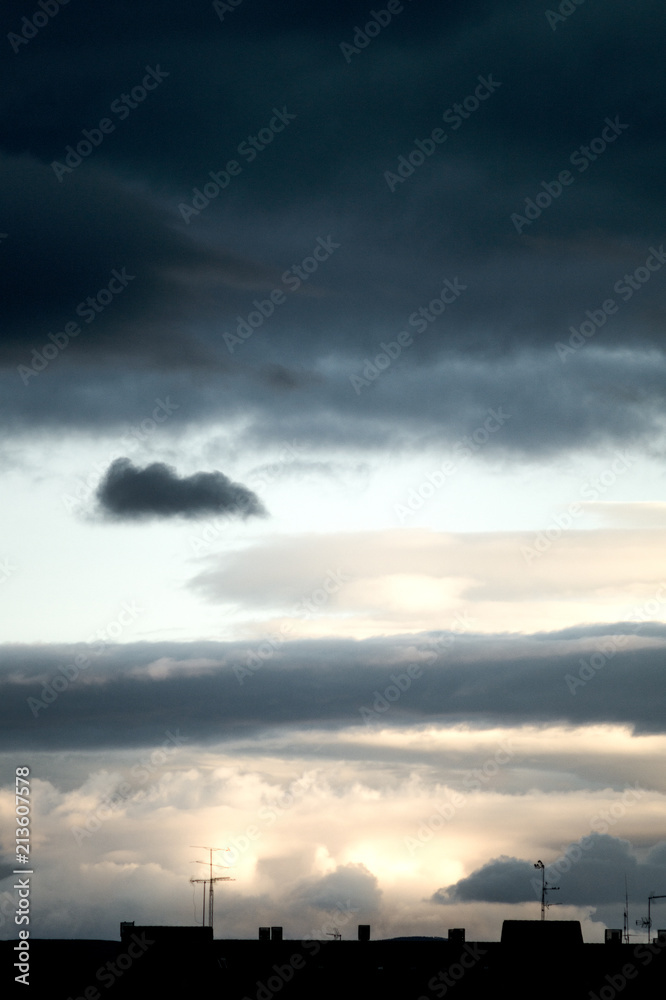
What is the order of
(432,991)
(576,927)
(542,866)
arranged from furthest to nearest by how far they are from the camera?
(542,866), (576,927), (432,991)

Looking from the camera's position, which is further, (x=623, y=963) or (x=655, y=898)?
(x=655, y=898)

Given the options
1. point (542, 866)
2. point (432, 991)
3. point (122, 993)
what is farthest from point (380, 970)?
point (542, 866)

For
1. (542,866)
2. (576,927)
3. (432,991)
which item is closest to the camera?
(432,991)

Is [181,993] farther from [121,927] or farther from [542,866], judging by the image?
[542,866]

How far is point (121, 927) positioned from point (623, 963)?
41053 millimetres

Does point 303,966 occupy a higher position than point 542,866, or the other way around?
point 542,866

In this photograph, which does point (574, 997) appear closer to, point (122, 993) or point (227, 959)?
point (227, 959)

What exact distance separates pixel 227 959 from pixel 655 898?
193ft

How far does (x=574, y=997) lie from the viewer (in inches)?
4619

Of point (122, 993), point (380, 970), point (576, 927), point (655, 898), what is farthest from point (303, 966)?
point (655, 898)

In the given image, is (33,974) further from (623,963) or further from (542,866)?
(542,866)

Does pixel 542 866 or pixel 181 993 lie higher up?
pixel 542 866

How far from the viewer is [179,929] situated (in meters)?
131

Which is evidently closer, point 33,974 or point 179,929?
point 33,974
